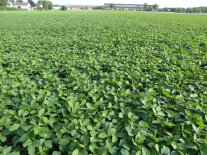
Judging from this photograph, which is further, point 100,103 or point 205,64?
point 205,64

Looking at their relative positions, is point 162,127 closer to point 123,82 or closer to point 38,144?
point 123,82

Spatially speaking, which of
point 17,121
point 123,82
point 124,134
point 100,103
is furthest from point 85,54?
point 124,134

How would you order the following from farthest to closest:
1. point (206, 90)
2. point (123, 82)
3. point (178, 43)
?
point (178, 43), point (123, 82), point (206, 90)

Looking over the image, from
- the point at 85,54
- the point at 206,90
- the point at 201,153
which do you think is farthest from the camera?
the point at 85,54

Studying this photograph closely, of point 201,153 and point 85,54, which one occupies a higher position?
point 85,54

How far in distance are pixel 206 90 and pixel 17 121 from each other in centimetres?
299

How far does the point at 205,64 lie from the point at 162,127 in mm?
3099

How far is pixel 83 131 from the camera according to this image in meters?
1.50

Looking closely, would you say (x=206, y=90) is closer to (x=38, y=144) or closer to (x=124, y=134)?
(x=124, y=134)

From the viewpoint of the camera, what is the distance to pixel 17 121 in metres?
1.69

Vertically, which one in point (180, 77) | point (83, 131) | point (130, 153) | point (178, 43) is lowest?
point (130, 153)

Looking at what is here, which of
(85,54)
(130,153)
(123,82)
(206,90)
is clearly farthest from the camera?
(85,54)

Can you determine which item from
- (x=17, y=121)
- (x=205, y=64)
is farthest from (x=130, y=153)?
(x=205, y=64)

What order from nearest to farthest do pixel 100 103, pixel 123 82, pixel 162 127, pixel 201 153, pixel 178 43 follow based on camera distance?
pixel 201 153, pixel 162 127, pixel 100 103, pixel 123 82, pixel 178 43
